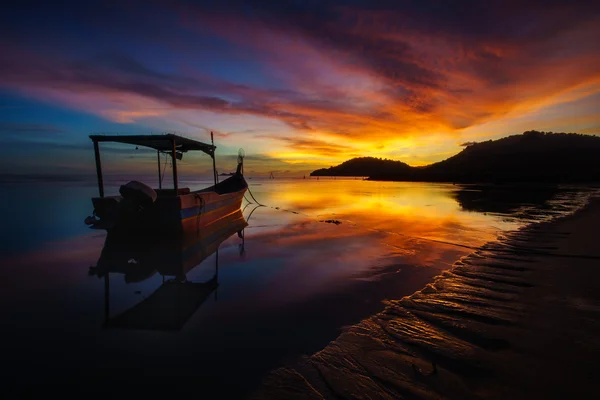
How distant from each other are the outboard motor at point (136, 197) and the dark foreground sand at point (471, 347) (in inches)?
499

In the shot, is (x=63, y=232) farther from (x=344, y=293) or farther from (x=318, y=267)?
(x=344, y=293)

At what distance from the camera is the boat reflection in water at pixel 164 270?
649cm

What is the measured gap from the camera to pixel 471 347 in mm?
4309

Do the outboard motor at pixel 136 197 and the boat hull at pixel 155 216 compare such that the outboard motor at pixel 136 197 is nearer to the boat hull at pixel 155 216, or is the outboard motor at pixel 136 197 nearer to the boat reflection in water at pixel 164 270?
the boat hull at pixel 155 216

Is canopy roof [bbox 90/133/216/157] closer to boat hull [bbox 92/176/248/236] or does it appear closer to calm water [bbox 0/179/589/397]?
boat hull [bbox 92/176/248/236]

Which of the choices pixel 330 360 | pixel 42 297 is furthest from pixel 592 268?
pixel 42 297

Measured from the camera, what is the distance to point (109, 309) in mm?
7074

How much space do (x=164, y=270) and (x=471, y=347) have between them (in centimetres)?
→ 951

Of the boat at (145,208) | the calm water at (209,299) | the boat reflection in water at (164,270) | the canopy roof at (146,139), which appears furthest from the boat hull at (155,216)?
the canopy roof at (146,139)

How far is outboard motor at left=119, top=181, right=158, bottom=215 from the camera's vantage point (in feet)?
46.6

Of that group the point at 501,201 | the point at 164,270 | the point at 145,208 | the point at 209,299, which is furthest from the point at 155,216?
the point at 501,201

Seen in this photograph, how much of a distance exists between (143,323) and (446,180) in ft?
339

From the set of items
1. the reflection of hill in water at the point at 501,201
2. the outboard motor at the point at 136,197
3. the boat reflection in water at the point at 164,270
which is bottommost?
the boat reflection in water at the point at 164,270

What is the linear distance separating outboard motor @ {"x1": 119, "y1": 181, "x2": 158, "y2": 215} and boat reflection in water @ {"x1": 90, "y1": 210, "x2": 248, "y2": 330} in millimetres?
1912
